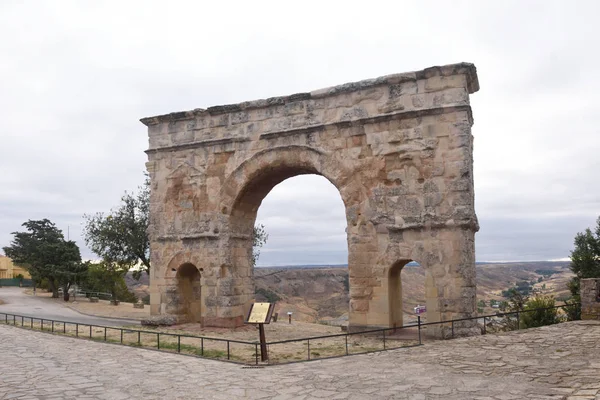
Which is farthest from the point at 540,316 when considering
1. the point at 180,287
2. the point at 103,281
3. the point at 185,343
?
the point at 103,281

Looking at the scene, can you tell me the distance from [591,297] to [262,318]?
8122 mm

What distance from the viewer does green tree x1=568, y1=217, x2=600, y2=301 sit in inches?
862

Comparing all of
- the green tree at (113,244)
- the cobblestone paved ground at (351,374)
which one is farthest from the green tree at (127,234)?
the cobblestone paved ground at (351,374)

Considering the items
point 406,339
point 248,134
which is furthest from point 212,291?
point 406,339

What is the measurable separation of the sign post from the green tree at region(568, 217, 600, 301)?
15.2 metres

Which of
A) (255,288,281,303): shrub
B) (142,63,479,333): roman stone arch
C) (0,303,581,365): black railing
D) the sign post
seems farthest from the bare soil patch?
(255,288,281,303): shrub

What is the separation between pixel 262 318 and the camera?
9.68 metres

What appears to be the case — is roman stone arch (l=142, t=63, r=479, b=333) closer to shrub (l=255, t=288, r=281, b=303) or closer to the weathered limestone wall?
the weathered limestone wall

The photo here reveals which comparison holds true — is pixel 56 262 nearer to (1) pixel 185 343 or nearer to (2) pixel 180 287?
(2) pixel 180 287

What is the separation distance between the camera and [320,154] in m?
14.1

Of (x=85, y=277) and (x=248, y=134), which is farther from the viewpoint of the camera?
(x=85, y=277)

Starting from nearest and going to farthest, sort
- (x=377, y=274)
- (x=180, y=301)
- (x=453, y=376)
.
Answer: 1. (x=453, y=376)
2. (x=377, y=274)
3. (x=180, y=301)

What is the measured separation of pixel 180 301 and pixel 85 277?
16.4 meters

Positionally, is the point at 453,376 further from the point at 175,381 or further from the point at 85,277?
the point at 85,277
